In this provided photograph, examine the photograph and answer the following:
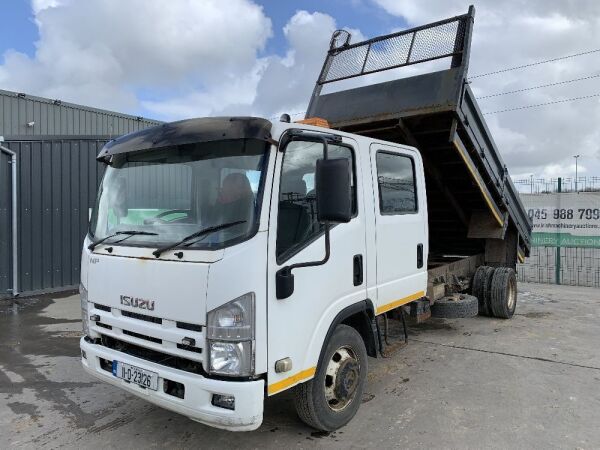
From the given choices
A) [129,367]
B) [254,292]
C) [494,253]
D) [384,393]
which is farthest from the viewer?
[494,253]

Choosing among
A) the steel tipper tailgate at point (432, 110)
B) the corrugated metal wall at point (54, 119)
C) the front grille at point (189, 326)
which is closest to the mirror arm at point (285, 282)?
the front grille at point (189, 326)

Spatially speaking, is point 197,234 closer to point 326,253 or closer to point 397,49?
point 326,253

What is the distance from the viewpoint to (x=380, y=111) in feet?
17.9

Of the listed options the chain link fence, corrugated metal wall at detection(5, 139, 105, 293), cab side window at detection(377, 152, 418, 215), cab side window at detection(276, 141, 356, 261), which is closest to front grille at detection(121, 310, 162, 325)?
cab side window at detection(276, 141, 356, 261)

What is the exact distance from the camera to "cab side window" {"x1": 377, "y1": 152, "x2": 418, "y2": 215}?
13.5ft

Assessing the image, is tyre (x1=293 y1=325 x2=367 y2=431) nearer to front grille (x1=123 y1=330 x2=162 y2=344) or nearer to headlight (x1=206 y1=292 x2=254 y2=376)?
headlight (x1=206 y1=292 x2=254 y2=376)

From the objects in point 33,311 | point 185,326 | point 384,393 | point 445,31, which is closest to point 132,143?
point 185,326

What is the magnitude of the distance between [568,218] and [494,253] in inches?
175

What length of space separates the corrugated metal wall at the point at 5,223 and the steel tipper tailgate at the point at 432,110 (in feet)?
21.8

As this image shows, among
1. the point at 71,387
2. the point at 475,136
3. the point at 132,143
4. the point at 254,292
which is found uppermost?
the point at 475,136

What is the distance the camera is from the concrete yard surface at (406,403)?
3602mm

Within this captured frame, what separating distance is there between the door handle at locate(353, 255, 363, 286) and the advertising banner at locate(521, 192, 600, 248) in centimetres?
829

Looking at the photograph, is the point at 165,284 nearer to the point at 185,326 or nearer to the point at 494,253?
the point at 185,326

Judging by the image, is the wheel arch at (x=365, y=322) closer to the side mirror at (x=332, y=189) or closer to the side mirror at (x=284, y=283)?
the side mirror at (x=284, y=283)
